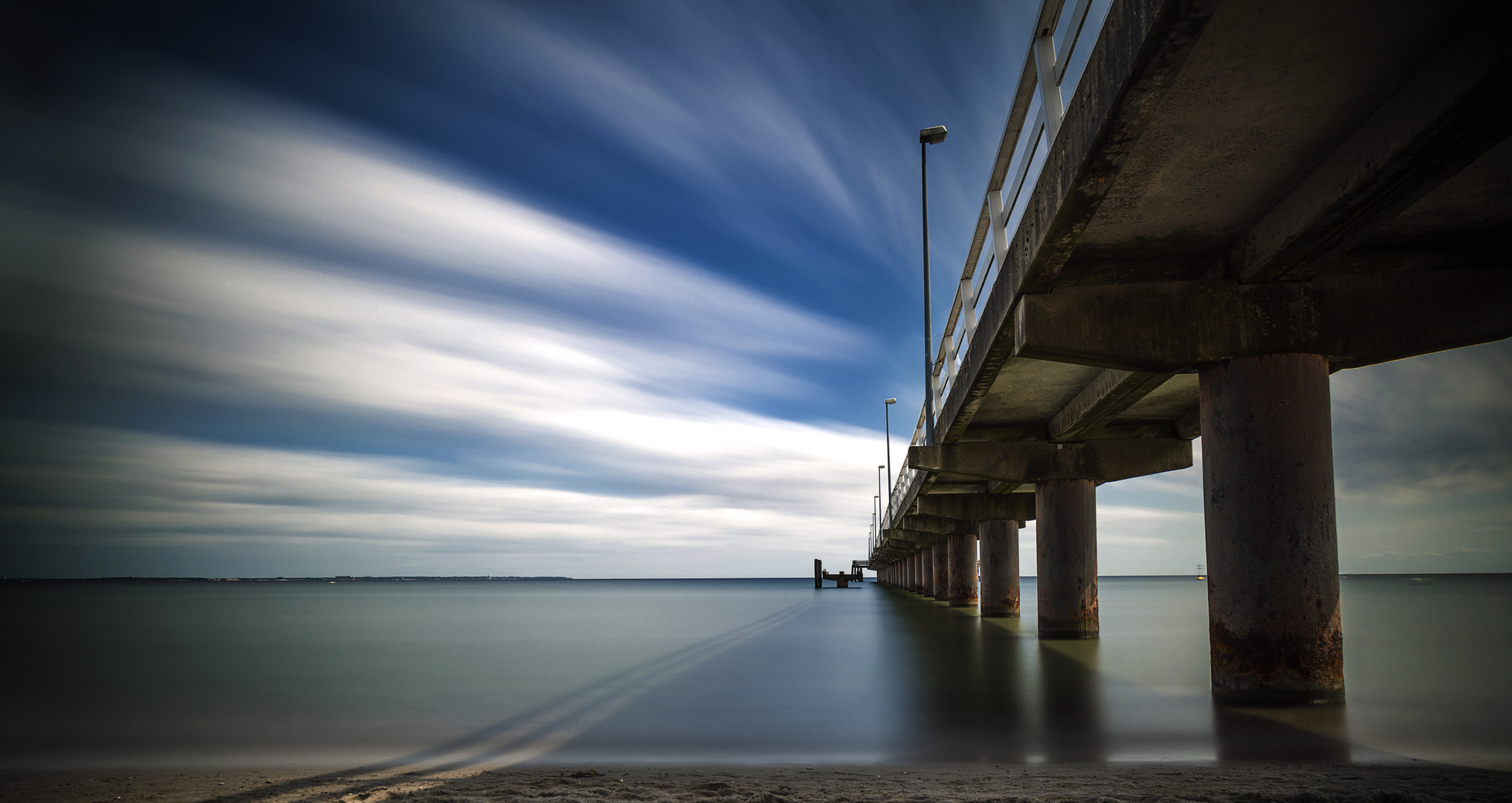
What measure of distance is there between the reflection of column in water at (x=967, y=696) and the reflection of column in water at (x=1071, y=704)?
31 cm

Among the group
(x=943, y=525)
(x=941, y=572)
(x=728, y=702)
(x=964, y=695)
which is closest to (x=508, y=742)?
(x=728, y=702)

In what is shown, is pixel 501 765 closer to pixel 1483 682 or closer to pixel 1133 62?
pixel 1133 62

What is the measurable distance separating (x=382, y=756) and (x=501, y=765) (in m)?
1.47

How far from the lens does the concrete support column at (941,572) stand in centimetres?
4606

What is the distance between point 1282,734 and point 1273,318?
4045mm

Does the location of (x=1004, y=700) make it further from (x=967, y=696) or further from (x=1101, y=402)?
(x=1101, y=402)

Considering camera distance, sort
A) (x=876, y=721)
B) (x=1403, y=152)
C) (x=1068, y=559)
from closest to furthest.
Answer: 1. (x=1403, y=152)
2. (x=876, y=721)
3. (x=1068, y=559)

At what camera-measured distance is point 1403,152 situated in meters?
6.11

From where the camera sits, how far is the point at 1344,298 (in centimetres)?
900

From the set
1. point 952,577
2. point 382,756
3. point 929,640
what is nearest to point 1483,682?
point 929,640

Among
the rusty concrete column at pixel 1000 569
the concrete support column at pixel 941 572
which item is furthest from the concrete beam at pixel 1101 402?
the concrete support column at pixel 941 572

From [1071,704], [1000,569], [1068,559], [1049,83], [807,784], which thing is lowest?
[1071,704]

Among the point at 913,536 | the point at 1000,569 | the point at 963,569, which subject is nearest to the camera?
the point at 1000,569

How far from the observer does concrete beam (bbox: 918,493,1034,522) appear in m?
28.8
